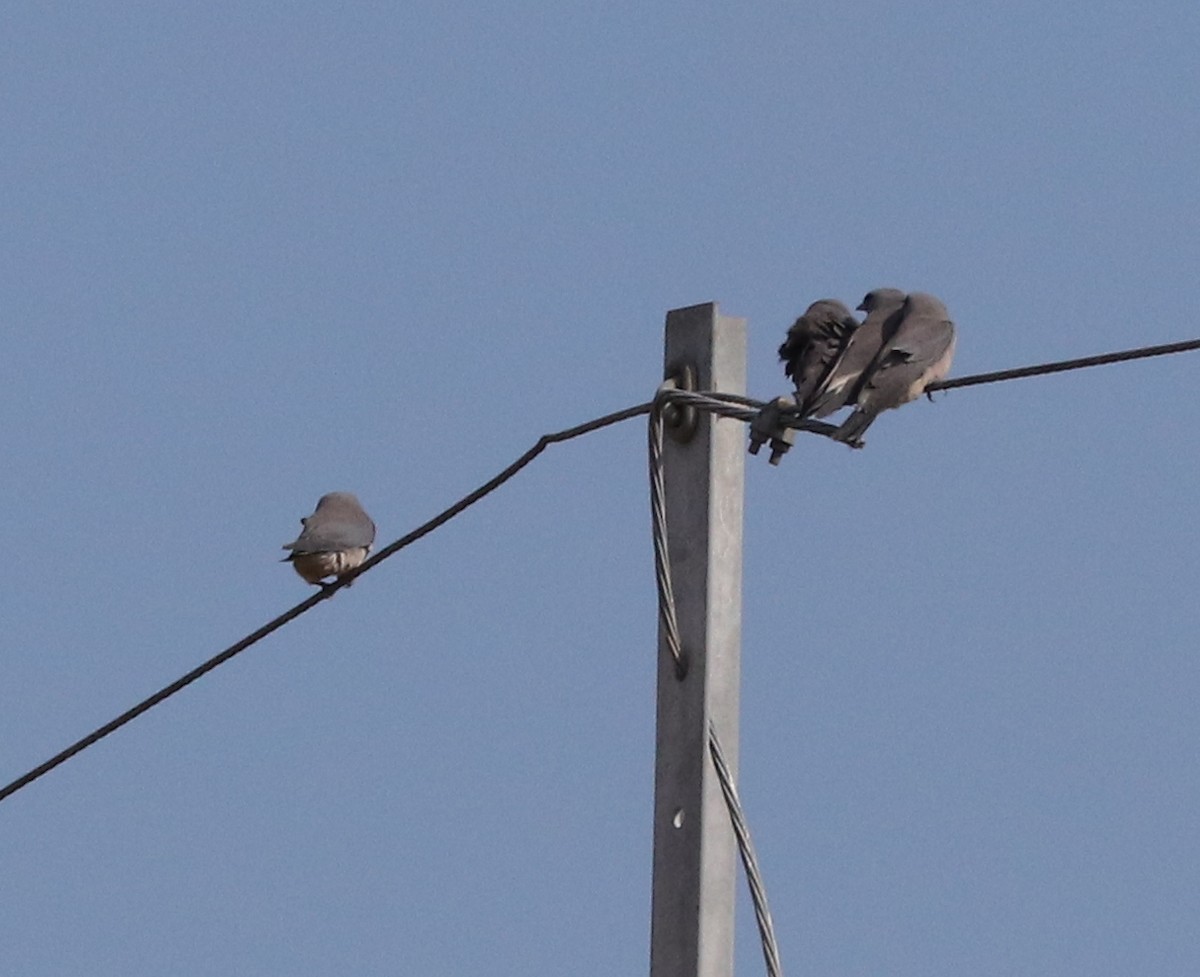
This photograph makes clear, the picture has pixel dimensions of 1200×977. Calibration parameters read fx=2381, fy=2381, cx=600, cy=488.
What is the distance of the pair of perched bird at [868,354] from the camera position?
722 centimetres

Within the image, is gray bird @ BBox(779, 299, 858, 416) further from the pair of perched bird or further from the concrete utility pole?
the concrete utility pole

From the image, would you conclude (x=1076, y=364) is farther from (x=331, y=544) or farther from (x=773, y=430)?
(x=331, y=544)

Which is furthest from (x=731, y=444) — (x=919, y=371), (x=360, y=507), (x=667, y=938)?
(x=360, y=507)

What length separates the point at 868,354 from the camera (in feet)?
25.2

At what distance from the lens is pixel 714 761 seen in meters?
5.79

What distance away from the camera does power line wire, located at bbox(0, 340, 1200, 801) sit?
5910mm

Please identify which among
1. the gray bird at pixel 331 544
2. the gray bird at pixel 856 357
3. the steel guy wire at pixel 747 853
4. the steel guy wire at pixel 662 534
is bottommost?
the steel guy wire at pixel 747 853

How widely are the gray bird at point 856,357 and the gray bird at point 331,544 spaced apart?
13.0ft

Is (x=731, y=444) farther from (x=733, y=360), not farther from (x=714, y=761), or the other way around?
(x=714, y=761)

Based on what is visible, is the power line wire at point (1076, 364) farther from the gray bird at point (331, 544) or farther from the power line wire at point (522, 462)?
the gray bird at point (331, 544)

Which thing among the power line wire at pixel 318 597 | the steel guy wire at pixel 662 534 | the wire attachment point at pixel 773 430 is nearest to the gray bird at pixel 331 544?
the power line wire at pixel 318 597

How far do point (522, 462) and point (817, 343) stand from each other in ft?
3.76

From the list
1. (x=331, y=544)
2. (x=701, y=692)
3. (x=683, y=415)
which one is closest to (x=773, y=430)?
(x=683, y=415)

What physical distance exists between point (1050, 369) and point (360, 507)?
6.93 metres
